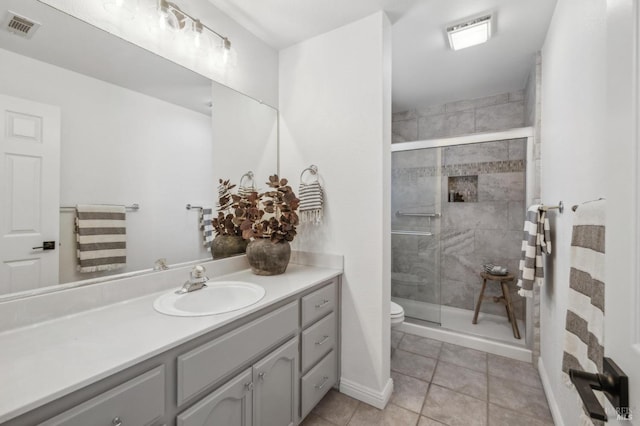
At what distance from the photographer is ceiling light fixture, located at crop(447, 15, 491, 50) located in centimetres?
178

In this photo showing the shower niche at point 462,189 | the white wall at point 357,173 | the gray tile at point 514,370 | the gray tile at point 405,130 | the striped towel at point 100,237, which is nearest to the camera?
the striped towel at point 100,237

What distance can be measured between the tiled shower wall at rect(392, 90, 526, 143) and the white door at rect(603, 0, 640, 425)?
2.69m

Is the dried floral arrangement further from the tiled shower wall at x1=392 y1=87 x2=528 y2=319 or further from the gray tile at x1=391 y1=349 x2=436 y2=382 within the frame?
the tiled shower wall at x1=392 y1=87 x2=528 y2=319

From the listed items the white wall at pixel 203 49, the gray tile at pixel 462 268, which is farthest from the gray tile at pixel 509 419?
the white wall at pixel 203 49

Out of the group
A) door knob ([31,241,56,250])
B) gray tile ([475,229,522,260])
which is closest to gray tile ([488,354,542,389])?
gray tile ([475,229,522,260])

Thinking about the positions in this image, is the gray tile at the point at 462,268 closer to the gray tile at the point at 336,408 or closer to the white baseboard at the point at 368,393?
the white baseboard at the point at 368,393

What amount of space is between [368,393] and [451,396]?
55cm

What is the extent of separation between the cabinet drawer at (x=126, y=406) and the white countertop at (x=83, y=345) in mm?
67

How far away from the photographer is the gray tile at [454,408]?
159cm

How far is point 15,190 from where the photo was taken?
3.32 feet

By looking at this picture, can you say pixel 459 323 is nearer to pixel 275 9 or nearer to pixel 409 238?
pixel 409 238

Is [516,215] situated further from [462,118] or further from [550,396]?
[550,396]

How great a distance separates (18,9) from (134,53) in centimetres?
38

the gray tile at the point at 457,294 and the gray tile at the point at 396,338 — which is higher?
the gray tile at the point at 457,294
